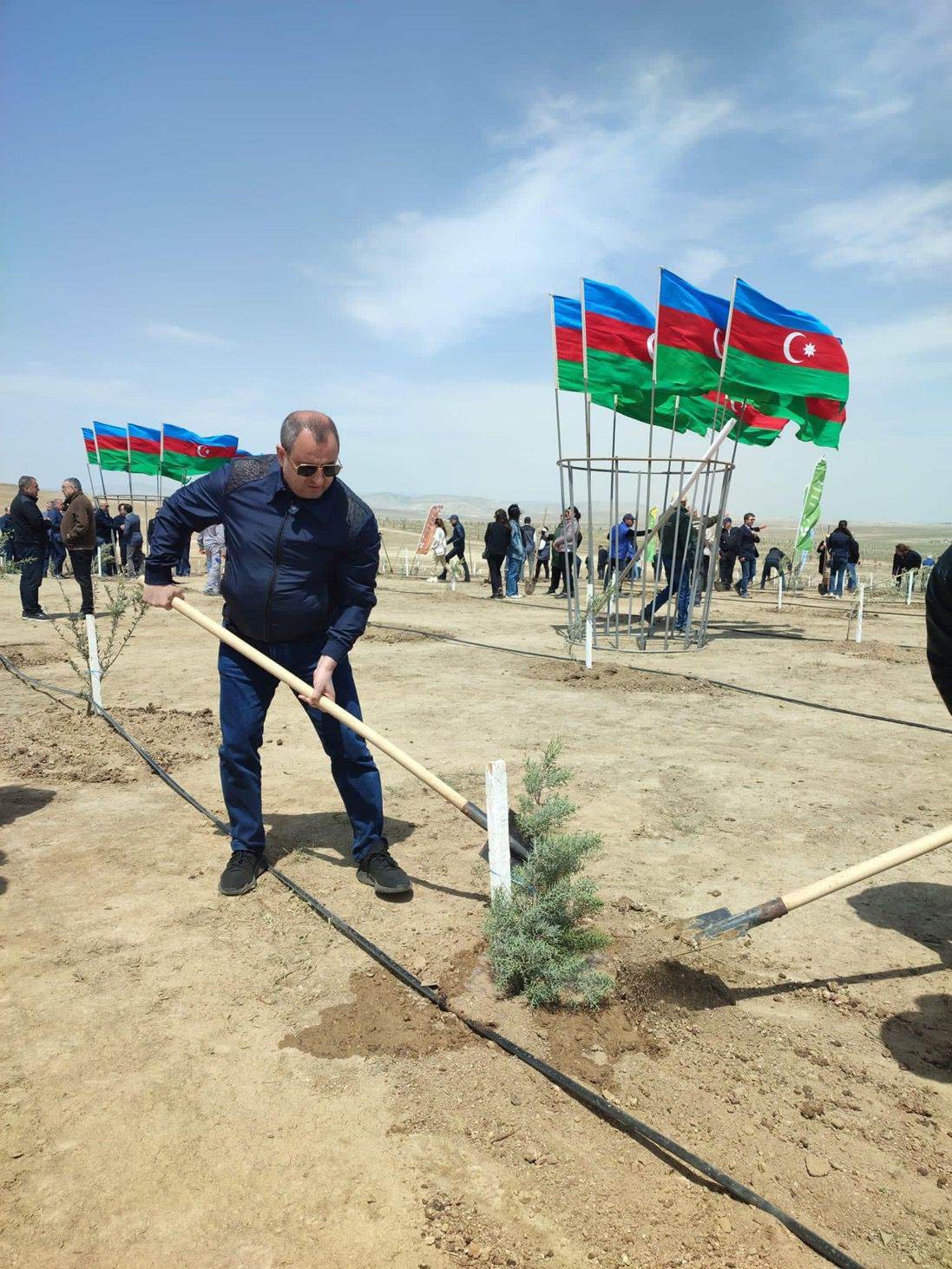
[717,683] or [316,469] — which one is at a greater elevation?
[316,469]

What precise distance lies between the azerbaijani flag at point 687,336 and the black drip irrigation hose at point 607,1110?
743 cm

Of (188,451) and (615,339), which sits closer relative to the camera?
(615,339)

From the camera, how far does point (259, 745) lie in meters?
3.91

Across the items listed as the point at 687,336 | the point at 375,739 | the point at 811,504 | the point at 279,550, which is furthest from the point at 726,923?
the point at 811,504

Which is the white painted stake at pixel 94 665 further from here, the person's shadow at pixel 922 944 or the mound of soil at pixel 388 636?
the person's shadow at pixel 922 944

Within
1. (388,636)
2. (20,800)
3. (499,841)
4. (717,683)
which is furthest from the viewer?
(388,636)

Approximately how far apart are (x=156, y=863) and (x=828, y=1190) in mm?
3160

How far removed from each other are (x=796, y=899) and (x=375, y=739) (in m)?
1.70

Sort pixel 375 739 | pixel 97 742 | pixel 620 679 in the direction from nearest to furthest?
pixel 375 739 < pixel 97 742 < pixel 620 679

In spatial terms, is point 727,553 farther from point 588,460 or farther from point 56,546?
point 56,546

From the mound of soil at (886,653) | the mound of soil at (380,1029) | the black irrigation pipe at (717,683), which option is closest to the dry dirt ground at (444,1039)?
the mound of soil at (380,1029)

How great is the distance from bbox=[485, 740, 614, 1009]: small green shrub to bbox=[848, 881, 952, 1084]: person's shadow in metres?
1.01

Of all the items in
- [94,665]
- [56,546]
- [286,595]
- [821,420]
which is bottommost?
[94,665]

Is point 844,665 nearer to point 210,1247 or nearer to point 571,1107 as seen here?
point 571,1107
